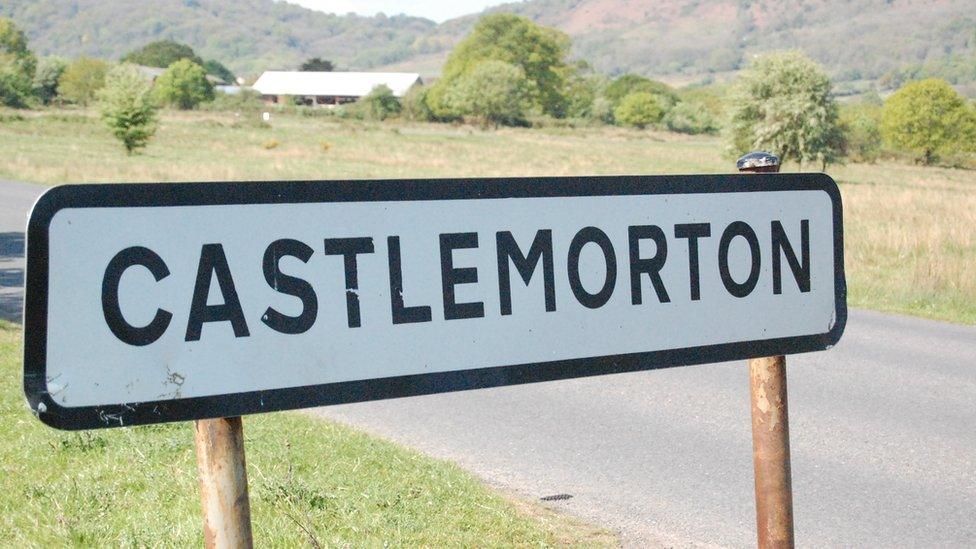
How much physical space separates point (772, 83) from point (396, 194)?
39.2 metres

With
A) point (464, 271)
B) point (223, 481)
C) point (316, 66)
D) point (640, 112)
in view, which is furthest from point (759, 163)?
point (316, 66)

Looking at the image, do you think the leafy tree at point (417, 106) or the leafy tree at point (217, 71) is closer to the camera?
the leafy tree at point (417, 106)

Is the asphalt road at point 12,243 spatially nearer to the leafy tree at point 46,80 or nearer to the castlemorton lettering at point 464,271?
the castlemorton lettering at point 464,271

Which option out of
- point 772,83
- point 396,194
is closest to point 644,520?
point 396,194

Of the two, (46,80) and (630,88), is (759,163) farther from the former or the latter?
(630,88)

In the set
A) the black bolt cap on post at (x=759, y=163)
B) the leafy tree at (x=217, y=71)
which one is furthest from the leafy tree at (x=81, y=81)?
the black bolt cap on post at (x=759, y=163)

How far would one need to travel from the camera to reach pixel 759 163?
6.47 feet

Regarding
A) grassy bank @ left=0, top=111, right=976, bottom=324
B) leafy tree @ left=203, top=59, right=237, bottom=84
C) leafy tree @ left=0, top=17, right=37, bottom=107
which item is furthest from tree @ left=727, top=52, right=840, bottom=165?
leafy tree @ left=203, top=59, right=237, bottom=84

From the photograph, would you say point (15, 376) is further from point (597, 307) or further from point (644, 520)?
point (597, 307)

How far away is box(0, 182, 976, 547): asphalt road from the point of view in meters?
4.59

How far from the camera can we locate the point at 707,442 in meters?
5.79

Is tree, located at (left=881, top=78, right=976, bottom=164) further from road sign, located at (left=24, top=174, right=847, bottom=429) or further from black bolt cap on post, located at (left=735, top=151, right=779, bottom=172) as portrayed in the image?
road sign, located at (left=24, top=174, right=847, bottom=429)

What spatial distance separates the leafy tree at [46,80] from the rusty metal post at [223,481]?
299ft

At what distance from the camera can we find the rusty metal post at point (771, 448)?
75.8 inches
